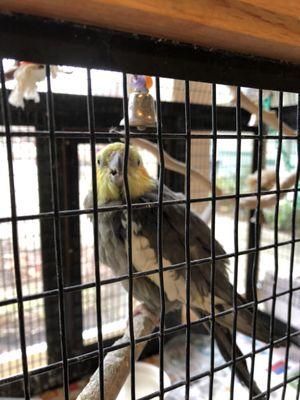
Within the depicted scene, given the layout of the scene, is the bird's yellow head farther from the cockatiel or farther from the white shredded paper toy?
the white shredded paper toy

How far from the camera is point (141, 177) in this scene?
0.89m

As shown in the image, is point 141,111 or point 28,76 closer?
point 141,111

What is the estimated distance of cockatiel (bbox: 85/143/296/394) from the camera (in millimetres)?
770

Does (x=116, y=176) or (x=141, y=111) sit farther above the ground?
(x=141, y=111)

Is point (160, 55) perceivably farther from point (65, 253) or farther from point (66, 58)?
point (65, 253)

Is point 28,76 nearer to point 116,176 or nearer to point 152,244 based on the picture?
point 116,176

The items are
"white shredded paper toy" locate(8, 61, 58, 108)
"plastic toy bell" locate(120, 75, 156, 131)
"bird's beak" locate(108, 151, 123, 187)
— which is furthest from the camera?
"bird's beak" locate(108, 151, 123, 187)

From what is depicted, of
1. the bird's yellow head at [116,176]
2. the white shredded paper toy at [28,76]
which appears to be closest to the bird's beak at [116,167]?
the bird's yellow head at [116,176]

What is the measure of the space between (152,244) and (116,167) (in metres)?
0.19

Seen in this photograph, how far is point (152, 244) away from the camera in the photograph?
0.77m

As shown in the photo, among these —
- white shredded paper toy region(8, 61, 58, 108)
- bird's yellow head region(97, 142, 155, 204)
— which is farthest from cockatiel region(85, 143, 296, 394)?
white shredded paper toy region(8, 61, 58, 108)

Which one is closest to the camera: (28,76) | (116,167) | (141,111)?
(141,111)

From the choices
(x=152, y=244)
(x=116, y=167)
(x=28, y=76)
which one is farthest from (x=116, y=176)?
(x=28, y=76)

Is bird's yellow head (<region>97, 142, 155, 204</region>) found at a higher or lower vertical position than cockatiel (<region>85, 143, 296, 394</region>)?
higher
